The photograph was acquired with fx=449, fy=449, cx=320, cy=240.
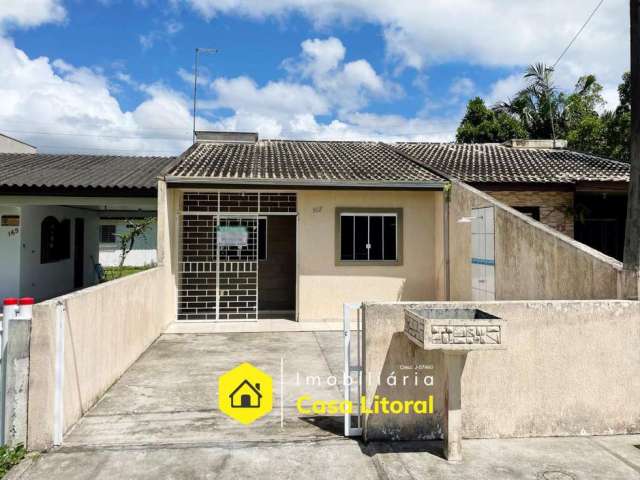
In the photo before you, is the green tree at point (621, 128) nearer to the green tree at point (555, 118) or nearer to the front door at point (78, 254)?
the green tree at point (555, 118)

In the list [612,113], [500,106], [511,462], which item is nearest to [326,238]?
[511,462]

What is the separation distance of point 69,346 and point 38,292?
33.4ft

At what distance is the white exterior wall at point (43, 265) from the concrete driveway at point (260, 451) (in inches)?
332

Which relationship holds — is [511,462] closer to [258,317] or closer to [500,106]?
[258,317]

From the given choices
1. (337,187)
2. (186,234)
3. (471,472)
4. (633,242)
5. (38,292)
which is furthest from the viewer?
(38,292)

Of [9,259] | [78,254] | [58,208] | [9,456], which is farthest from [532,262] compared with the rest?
[78,254]

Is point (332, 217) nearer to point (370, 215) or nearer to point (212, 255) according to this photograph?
point (370, 215)

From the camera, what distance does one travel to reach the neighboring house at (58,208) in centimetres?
1005

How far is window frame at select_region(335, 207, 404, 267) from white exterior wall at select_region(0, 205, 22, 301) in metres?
8.34

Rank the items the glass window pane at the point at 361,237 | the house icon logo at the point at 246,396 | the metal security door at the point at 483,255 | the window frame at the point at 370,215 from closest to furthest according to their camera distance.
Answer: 1. the house icon logo at the point at 246,396
2. the metal security door at the point at 483,255
3. the window frame at the point at 370,215
4. the glass window pane at the point at 361,237

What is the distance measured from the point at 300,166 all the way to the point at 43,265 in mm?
8201

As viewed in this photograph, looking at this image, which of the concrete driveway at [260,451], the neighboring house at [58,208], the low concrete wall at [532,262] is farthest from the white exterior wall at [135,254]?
the concrete driveway at [260,451]

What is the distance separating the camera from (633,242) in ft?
14.9

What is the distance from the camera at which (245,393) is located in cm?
568
